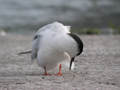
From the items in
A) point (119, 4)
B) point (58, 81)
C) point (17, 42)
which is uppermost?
point (119, 4)

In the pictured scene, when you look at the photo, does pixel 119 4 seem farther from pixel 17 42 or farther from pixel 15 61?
pixel 15 61

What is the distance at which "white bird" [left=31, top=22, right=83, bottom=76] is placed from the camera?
636 centimetres

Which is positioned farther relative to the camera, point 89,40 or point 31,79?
point 89,40

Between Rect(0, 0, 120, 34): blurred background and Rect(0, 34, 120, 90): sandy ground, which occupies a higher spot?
Rect(0, 0, 120, 34): blurred background

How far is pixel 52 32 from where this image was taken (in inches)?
263

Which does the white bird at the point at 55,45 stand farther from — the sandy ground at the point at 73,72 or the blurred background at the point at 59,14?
the blurred background at the point at 59,14

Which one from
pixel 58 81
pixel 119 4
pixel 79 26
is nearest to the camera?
pixel 58 81

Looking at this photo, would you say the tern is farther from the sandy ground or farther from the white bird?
the sandy ground

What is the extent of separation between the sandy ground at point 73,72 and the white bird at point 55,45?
29 centimetres

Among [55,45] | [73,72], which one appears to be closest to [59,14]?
[73,72]

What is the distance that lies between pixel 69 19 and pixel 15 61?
11.7 metres

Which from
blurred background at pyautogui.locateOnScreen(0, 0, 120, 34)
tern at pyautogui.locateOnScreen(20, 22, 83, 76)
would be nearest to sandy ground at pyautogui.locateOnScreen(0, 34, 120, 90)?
tern at pyautogui.locateOnScreen(20, 22, 83, 76)

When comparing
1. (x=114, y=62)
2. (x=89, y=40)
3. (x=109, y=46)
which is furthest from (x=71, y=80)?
(x=89, y=40)

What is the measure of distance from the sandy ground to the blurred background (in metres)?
7.47
